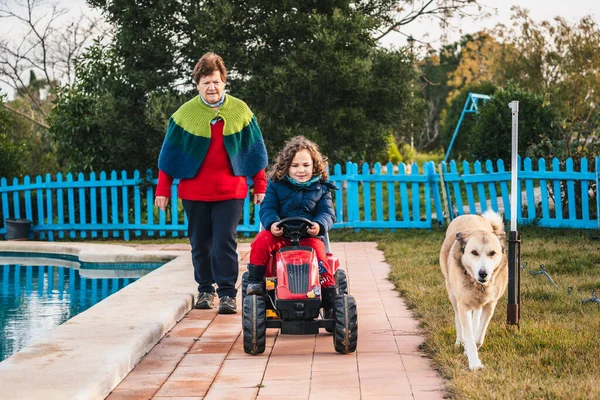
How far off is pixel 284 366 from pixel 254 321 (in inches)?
13.3

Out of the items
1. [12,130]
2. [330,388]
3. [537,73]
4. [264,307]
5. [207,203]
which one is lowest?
[330,388]

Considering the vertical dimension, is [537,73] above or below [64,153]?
above

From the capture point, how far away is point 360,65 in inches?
494

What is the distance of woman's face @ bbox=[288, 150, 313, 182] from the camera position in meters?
5.00

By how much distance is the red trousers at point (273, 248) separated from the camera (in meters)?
4.82

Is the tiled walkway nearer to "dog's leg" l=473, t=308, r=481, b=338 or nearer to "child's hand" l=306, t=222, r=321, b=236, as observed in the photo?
"dog's leg" l=473, t=308, r=481, b=338

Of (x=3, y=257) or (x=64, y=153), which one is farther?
(x=64, y=153)

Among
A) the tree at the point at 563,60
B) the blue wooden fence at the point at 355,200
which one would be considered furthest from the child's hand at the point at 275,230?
the tree at the point at 563,60

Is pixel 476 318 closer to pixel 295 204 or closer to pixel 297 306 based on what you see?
pixel 297 306

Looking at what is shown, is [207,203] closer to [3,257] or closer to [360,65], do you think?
[3,257]

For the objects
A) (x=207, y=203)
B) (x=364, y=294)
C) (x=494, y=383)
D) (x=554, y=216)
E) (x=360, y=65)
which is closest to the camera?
(x=494, y=383)

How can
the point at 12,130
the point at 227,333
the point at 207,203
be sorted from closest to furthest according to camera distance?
1. the point at 227,333
2. the point at 207,203
3. the point at 12,130

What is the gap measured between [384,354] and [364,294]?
6.93ft

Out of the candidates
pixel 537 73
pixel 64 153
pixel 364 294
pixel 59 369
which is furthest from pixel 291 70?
pixel 537 73
